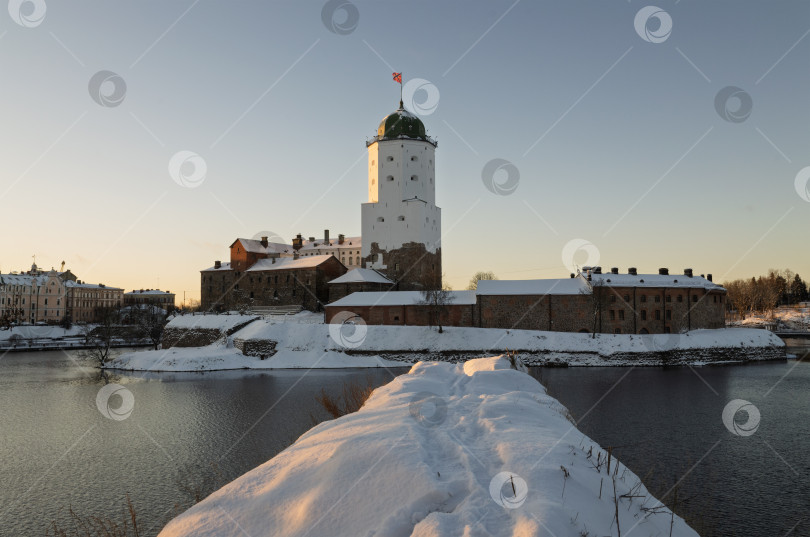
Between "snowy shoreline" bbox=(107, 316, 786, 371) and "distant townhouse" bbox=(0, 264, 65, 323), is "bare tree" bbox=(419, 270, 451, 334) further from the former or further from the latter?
"distant townhouse" bbox=(0, 264, 65, 323)

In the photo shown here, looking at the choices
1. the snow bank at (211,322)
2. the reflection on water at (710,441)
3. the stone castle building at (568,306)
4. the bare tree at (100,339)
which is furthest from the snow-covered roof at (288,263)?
the reflection on water at (710,441)

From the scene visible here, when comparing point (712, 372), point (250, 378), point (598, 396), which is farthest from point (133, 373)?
point (712, 372)

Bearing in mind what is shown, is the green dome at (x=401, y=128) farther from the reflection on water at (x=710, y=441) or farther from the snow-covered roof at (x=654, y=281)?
the reflection on water at (x=710, y=441)

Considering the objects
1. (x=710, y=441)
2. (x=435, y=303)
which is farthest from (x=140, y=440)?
(x=435, y=303)

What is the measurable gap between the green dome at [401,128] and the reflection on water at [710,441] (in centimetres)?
3540

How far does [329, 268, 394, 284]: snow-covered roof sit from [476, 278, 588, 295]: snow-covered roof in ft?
37.0

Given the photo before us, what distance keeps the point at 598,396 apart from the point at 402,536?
25.7 meters

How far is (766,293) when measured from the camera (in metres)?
94.1

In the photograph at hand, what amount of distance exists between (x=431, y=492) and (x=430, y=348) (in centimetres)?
4088

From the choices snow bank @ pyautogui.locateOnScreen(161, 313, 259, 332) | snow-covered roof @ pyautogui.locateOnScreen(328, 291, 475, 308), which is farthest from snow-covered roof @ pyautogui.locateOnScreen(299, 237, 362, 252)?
snow-covered roof @ pyautogui.locateOnScreen(328, 291, 475, 308)

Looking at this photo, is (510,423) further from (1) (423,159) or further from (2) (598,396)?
(1) (423,159)

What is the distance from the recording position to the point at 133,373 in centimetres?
4209

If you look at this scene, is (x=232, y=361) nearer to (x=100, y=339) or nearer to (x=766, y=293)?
(x=100, y=339)

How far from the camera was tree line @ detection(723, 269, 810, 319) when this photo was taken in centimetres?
9282
